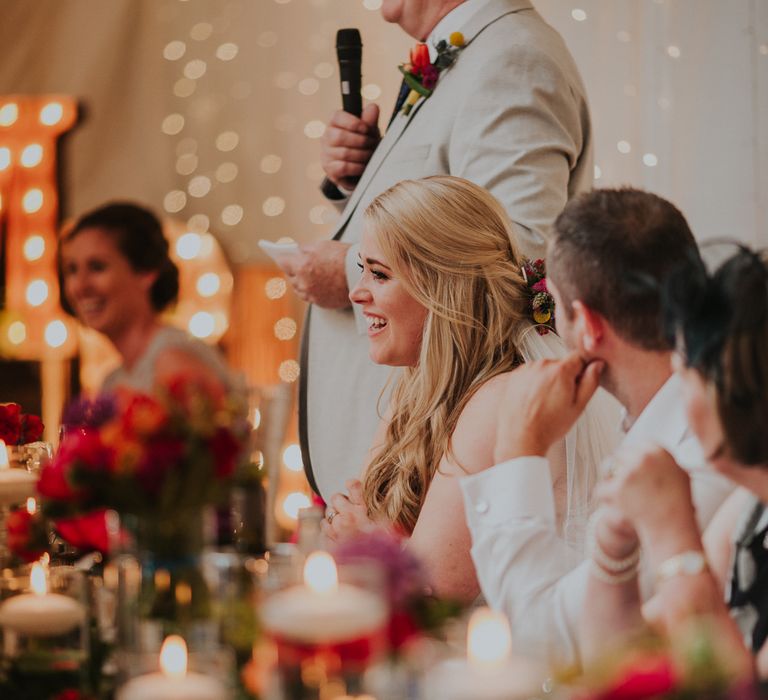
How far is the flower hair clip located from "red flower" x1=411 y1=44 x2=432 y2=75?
0.68m

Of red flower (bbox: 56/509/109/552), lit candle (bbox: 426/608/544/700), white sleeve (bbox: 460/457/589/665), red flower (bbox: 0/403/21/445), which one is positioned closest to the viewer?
lit candle (bbox: 426/608/544/700)

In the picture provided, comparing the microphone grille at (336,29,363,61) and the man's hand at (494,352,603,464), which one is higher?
the microphone grille at (336,29,363,61)

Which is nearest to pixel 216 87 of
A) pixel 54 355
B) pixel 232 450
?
pixel 54 355

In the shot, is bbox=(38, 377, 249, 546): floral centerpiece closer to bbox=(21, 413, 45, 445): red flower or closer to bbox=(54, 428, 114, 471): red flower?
bbox=(54, 428, 114, 471): red flower

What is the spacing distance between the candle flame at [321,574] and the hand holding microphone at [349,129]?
1823 millimetres

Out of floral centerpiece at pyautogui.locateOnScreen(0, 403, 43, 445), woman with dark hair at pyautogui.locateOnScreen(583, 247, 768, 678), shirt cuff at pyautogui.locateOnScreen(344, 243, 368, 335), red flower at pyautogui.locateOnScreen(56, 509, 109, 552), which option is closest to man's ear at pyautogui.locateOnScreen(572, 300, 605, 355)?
woman with dark hair at pyautogui.locateOnScreen(583, 247, 768, 678)

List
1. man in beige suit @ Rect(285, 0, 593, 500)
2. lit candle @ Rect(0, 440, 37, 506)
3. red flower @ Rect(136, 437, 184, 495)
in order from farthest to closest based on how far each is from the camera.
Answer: man in beige suit @ Rect(285, 0, 593, 500)
lit candle @ Rect(0, 440, 37, 506)
red flower @ Rect(136, 437, 184, 495)

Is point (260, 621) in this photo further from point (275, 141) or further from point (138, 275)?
point (275, 141)

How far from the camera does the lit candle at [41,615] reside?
1284mm

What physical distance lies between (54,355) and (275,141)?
4.91 ft

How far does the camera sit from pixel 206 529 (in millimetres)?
1221

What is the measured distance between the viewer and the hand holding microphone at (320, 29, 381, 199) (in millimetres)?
2777

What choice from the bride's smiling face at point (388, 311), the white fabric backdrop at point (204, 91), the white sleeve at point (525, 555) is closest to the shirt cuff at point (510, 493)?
the white sleeve at point (525, 555)

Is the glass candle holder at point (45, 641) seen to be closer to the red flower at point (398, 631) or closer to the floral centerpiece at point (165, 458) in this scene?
the floral centerpiece at point (165, 458)
